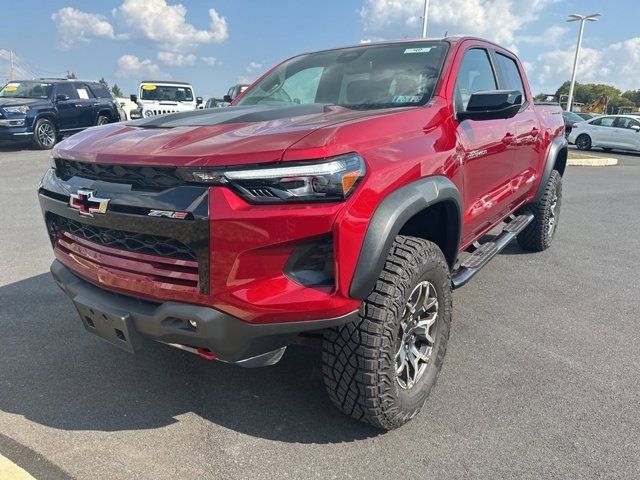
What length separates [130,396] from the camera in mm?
2682

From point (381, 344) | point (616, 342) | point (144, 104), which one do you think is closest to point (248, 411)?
point (381, 344)

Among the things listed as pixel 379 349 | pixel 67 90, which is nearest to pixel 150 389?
pixel 379 349

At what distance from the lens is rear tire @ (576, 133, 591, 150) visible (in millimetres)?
20922

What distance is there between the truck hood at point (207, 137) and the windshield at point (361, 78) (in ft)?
1.26

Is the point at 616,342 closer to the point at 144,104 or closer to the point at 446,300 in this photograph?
the point at 446,300

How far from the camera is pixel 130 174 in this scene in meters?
2.09

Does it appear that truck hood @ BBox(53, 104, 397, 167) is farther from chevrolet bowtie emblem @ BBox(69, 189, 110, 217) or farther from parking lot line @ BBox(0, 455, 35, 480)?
parking lot line @ BBox(0, 455, 35, 480)

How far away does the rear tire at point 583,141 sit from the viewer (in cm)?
2092

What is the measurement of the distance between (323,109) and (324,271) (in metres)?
1.10

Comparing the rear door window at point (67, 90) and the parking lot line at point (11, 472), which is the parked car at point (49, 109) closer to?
the rear door window at point (67, 90)

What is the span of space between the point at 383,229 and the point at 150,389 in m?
1.61

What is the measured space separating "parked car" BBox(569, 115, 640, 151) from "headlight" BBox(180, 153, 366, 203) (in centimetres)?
2138

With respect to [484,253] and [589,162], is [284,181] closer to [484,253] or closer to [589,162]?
[484,253]

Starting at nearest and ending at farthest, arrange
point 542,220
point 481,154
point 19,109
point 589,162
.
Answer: point 481,154 → point 542,220 → point 19,109 → point 589,162
